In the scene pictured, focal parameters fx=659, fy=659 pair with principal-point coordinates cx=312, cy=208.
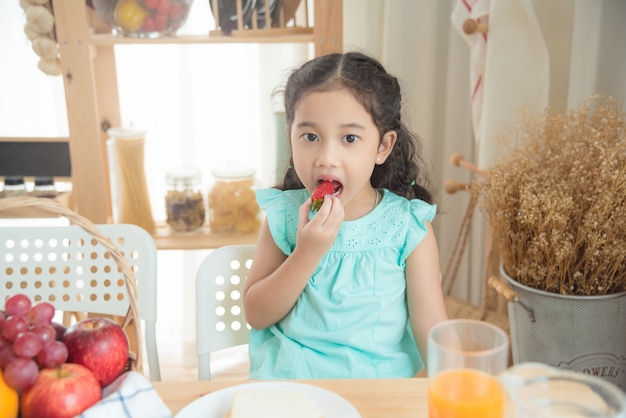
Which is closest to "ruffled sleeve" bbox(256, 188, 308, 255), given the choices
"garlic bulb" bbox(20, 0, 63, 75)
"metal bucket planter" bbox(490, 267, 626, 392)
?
"metal bucket planter" bbox(490, 267, 626, 392)

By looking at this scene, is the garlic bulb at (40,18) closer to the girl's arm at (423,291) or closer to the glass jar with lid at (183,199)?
the glass jar with lid at (183,199)

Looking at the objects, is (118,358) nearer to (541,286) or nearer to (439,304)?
(439,304)

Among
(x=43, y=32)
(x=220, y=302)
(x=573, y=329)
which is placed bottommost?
(x=573, y=329)

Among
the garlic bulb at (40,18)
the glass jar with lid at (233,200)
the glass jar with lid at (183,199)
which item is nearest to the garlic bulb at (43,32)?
the garlic bulb at (40,18)

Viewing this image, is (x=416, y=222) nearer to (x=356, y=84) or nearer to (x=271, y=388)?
(x=356, y=84)

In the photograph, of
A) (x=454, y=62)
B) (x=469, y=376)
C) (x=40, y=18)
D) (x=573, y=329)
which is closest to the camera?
(x=469, y=376)

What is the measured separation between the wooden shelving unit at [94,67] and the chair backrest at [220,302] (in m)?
0.69

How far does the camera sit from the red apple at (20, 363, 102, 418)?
0.67m

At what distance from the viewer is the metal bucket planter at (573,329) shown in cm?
156

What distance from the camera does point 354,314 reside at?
1188 millimetres

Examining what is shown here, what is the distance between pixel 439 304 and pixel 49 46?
1.34 meters

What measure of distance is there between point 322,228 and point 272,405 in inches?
14.3

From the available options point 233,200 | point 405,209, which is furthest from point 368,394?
point 233,200

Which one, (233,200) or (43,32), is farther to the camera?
(233,200)
